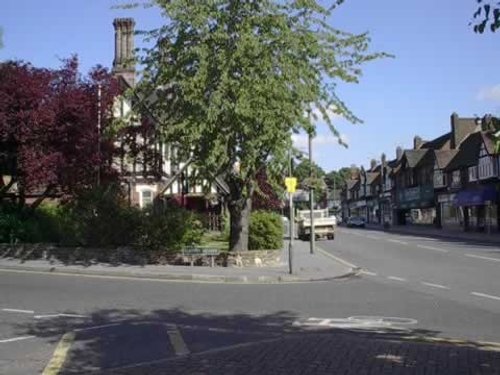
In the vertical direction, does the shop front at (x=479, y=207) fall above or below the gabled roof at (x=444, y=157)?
below

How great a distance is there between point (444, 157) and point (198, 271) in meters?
55.8

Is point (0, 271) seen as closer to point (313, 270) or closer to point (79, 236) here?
point (79, 236)

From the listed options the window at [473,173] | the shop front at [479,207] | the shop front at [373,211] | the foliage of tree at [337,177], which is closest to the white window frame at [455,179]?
the shop front at [479,207]

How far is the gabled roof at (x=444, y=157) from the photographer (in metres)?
70.1

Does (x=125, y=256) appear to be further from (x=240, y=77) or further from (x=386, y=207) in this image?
(x=386, y=207)

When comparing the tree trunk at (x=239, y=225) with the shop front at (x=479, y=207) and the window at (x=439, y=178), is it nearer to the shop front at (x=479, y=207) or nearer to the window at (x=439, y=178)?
the shop front at (x=479, y=207)

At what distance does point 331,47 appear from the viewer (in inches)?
835

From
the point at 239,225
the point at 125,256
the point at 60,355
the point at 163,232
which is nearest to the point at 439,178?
the point at 239,225

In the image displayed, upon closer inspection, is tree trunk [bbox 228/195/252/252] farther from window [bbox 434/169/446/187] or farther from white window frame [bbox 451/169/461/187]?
window [bbox 434/169/446/187]

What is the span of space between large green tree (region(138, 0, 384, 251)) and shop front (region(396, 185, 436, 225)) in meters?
56.7

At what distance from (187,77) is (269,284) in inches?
274

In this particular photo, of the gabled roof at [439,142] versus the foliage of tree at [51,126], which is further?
the gabled roof at [439,142]

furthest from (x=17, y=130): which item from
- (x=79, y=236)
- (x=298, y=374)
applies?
(x=298, y=374)

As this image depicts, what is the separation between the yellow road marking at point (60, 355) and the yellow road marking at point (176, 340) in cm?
142
